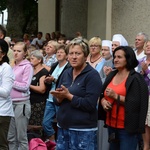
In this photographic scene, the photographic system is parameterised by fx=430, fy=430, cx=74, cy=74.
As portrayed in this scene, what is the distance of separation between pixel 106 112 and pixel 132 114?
45 cm

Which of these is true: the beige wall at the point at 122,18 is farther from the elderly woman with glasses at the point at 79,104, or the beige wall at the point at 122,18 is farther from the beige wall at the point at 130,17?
the elderly woman with glasses at the point at 79,104

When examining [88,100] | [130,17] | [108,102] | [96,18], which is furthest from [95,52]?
[96,18]

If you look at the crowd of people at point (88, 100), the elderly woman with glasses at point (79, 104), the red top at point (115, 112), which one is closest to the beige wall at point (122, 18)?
the crowd of people at point (88, 100)

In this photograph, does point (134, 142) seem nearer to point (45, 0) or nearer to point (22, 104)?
point (22, 104)

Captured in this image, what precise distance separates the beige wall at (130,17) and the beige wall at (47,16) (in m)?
7.52

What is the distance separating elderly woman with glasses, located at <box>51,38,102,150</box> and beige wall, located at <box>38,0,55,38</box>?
14802mm

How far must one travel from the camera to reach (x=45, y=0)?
19922 mm

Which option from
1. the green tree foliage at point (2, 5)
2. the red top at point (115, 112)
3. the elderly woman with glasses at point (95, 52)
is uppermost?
the green tree foliage at point (2, 5)

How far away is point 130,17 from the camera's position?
38.9ft

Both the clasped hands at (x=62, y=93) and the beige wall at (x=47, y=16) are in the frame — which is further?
the beige wall at (x=47, y=16)

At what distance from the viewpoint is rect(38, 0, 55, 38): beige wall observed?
19.7 m

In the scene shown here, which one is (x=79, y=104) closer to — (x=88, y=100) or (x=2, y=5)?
(x=88, y=100)

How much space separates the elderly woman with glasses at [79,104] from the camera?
4801 mm

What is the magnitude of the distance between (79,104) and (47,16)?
15.3 m
